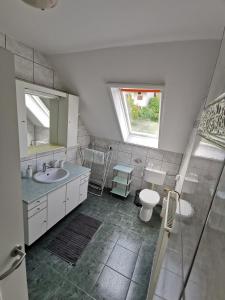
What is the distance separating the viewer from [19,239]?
837 millimetres

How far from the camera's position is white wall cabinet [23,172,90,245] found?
1697mm

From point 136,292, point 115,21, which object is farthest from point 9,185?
point 136,292

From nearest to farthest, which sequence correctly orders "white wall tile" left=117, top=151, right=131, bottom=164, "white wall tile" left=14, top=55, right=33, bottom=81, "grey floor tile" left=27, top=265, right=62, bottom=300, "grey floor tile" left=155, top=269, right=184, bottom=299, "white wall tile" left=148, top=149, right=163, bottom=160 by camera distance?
"grey floor tile" left=155, top=269, right=184, bottom=299
"grey floor tile" left=27, top=265, right=62, bottom=300
"white wall tile" left=14, top=55, right=33, bottom=81
"white wall tile" left=148, top=149, right=163, bottom=160
"white wall tile" left=117, top=151, right=131, bottom=164

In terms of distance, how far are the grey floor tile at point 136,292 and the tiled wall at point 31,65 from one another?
1968 millimetres

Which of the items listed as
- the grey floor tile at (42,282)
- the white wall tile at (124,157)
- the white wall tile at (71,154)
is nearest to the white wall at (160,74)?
the white wall tile at (124,157)

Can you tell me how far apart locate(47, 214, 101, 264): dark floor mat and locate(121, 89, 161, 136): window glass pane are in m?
1.97

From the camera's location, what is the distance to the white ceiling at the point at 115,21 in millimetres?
984

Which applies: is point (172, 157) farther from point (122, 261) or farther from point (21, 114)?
point (21, 114)

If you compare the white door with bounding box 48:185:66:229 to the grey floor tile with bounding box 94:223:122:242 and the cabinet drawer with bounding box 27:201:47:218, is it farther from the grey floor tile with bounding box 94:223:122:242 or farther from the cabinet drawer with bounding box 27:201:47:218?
the grey floor tile with bounding box 94:223:122:242

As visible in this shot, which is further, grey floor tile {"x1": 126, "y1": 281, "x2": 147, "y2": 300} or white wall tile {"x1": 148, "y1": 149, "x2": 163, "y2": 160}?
white wall tile {"x1": 148, "y1": 149, "x2": 163, "y2": 160}

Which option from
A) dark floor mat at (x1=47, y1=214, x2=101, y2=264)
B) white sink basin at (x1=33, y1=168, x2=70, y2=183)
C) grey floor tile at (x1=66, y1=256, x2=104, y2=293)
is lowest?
grey floor tile at (x1=66, y1=256, x2=104, y2=293)

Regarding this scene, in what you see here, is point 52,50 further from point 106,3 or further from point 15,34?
point 106,3

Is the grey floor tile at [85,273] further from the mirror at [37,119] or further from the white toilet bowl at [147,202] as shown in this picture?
the mirror at [37,119]

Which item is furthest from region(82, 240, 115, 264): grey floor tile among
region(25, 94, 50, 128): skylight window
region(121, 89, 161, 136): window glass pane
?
region(121, 89, 161, 136): window glass pane
